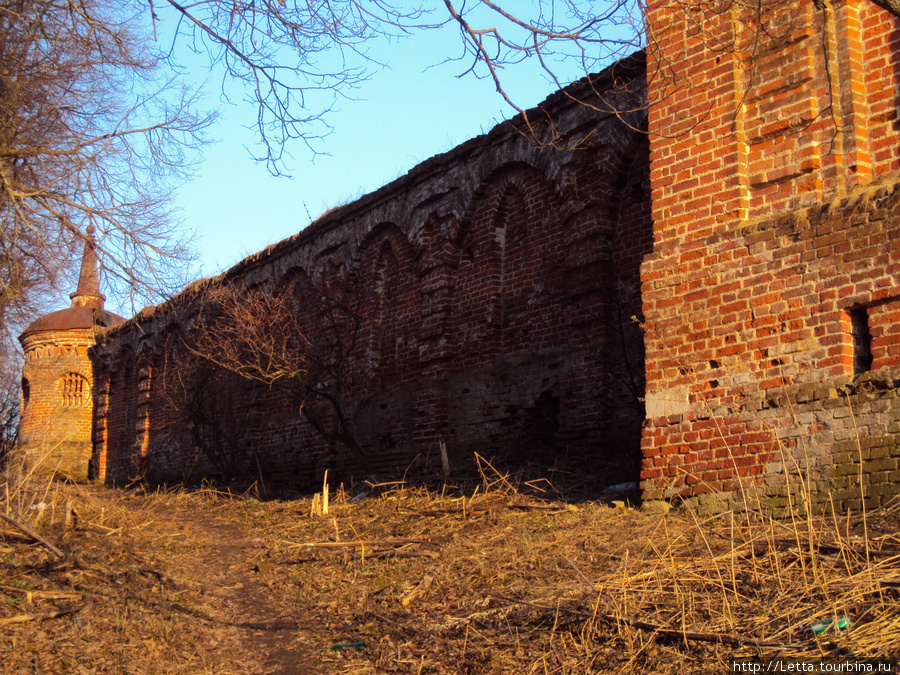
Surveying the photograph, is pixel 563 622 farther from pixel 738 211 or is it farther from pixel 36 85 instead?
pixel 36 85

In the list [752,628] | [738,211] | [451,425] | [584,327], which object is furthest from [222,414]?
[752,628]

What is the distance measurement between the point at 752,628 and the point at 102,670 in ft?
12.6

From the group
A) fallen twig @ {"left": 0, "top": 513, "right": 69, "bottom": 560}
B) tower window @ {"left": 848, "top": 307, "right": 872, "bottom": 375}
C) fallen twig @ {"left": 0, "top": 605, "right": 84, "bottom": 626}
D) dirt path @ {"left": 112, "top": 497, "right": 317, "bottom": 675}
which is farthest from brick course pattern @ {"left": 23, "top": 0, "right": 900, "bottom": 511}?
fallen twig @ {"left": 0, "top": 513, "right": 69, "bottom": 560}

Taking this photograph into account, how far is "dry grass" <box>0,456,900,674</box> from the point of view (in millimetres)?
4363

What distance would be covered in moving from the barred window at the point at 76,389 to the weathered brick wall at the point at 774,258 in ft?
78.3

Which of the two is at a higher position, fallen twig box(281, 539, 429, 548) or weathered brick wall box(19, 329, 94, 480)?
weathered brick wall box(19, 329, 94, 480)

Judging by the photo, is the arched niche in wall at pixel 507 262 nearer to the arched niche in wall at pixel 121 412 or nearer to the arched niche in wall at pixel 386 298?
the arched niche in wall at pixel 386 298

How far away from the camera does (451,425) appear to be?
12.3 m

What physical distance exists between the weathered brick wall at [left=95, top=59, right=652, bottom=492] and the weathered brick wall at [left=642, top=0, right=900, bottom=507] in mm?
1437

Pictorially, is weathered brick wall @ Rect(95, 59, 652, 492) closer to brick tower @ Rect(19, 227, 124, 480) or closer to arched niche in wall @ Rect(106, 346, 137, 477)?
arched niche in wall @ Rect(106, 346, 137, 477)

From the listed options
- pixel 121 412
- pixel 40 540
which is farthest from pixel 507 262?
pixel 121 412

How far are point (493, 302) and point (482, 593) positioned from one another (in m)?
6.74

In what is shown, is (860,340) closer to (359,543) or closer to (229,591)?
(359,543)

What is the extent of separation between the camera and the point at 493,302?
12.1 m
